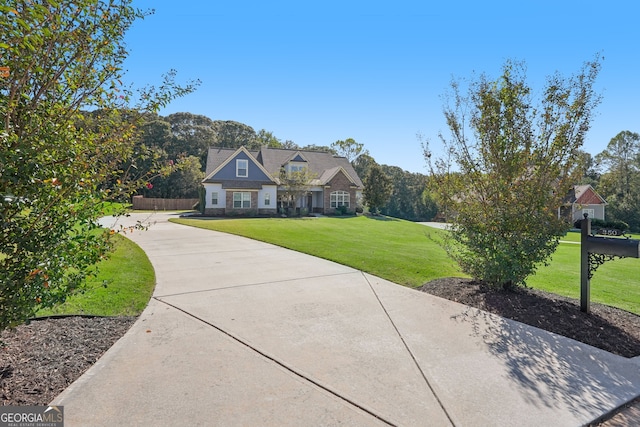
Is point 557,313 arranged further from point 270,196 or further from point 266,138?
point 266,138

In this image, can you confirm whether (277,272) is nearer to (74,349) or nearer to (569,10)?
(74,349)

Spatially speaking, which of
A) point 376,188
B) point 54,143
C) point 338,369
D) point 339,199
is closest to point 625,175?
point 376,188

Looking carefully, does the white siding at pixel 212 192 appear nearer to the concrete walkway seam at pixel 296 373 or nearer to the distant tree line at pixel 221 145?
the distant tree line at pixel 221 145

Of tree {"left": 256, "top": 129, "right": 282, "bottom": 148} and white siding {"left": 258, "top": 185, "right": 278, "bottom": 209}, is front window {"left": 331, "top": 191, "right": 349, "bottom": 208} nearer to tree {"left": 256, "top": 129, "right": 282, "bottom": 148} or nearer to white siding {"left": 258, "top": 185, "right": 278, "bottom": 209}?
white siding {"left": 258, "top": 185, "right": 278, "bottom": 209}

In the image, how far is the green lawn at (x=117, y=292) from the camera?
457 cm

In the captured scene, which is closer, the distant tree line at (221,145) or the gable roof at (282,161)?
the gable roof at (282,161)

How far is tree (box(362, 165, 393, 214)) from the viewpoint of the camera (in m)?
34.5

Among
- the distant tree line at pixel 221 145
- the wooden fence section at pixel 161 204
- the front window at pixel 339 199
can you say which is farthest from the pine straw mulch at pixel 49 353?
the distant tree line at pixel 221 145

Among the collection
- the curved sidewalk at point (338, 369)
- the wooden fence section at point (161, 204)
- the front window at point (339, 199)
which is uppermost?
the front window at point (339, 199)

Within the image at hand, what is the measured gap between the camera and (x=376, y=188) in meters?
34.7

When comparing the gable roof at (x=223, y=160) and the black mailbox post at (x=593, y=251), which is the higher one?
the gable roof at (x=223, y=160)

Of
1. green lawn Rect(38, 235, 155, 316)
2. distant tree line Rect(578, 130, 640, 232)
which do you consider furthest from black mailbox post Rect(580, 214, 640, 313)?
distant tree line Rect(578, 130, 640, 232)

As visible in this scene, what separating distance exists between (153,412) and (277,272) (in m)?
4.78

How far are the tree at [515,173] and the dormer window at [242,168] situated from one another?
2594 cm
